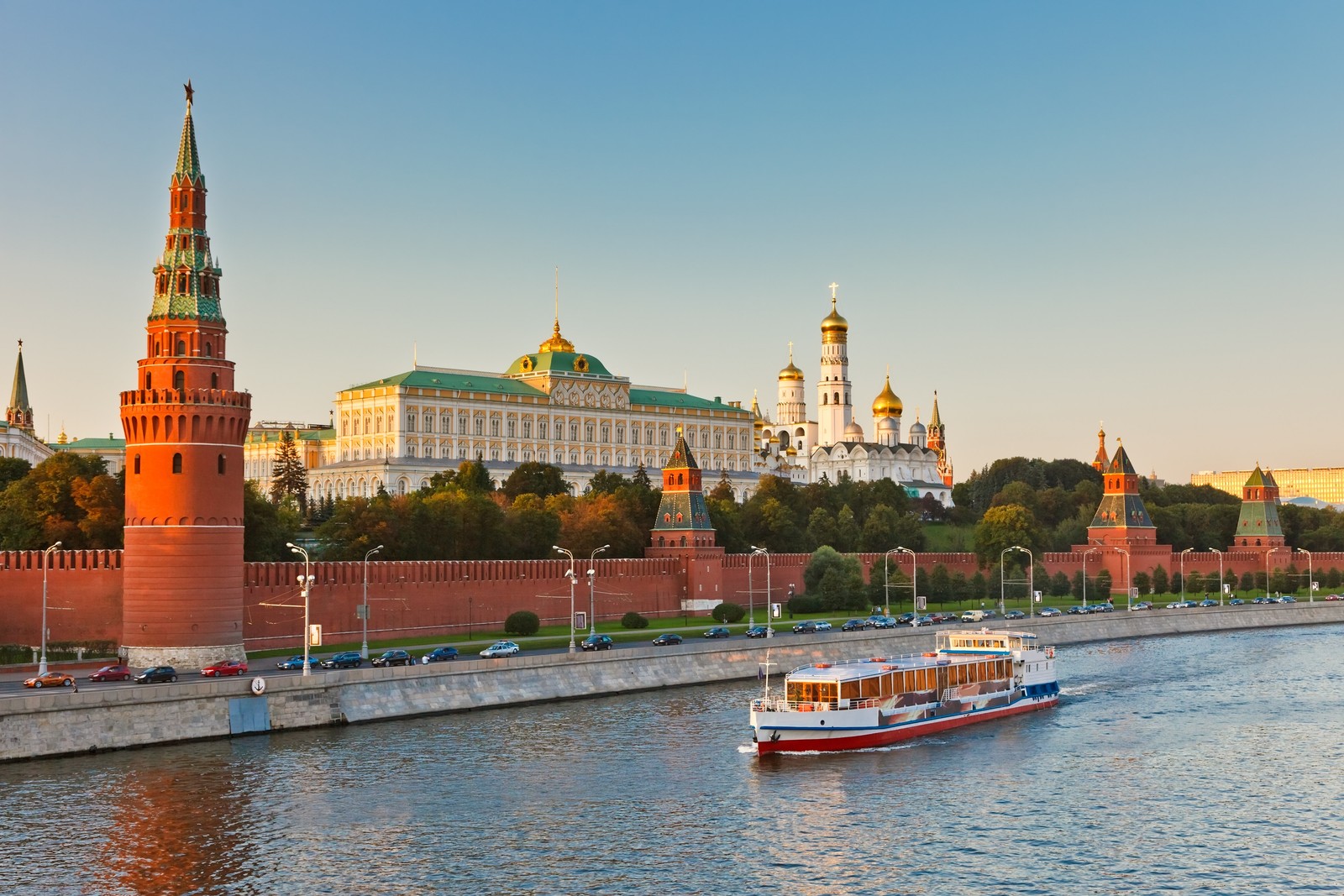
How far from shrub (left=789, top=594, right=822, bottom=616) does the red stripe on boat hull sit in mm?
31560

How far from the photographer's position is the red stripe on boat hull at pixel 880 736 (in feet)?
166

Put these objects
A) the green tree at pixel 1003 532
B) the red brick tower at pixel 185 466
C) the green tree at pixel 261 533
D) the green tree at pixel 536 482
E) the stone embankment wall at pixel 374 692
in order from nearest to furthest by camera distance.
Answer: the stone embankment wall at pixel 374 692 < the red brick tower at pixel 185 466 < the green tree at pixel 261 533 < the green tree at pixel 1003 532 < the green tree at pixel 536 482

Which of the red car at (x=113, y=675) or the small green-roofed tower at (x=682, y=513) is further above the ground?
the small green-roofed tower at (x=682, y=513)

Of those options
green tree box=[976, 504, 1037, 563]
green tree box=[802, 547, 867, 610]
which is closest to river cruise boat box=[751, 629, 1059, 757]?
green tree box=[802, 547, 867, 610]

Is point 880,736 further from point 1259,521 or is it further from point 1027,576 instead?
point 1259,521

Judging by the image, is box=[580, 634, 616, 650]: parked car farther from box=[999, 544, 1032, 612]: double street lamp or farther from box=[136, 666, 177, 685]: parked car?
box=[999, 544, 1032, 612]: double street lamp

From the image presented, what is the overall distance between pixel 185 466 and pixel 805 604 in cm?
4113

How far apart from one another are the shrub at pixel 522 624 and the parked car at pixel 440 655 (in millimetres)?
9625

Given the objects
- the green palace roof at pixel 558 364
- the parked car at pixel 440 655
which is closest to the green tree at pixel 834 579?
the parked car at pixel 440 655

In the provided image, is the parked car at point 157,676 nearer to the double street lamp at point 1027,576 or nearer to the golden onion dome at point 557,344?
the double street lamp at point 1027,576

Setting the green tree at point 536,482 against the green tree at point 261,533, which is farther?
the green tree at point 536,482

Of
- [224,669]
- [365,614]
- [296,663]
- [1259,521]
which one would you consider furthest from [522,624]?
[1259,521]

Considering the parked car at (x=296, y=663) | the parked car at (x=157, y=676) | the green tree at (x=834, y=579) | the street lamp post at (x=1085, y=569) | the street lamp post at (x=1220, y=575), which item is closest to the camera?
the parked car at (x=157, y=676)

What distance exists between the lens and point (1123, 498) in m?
120
